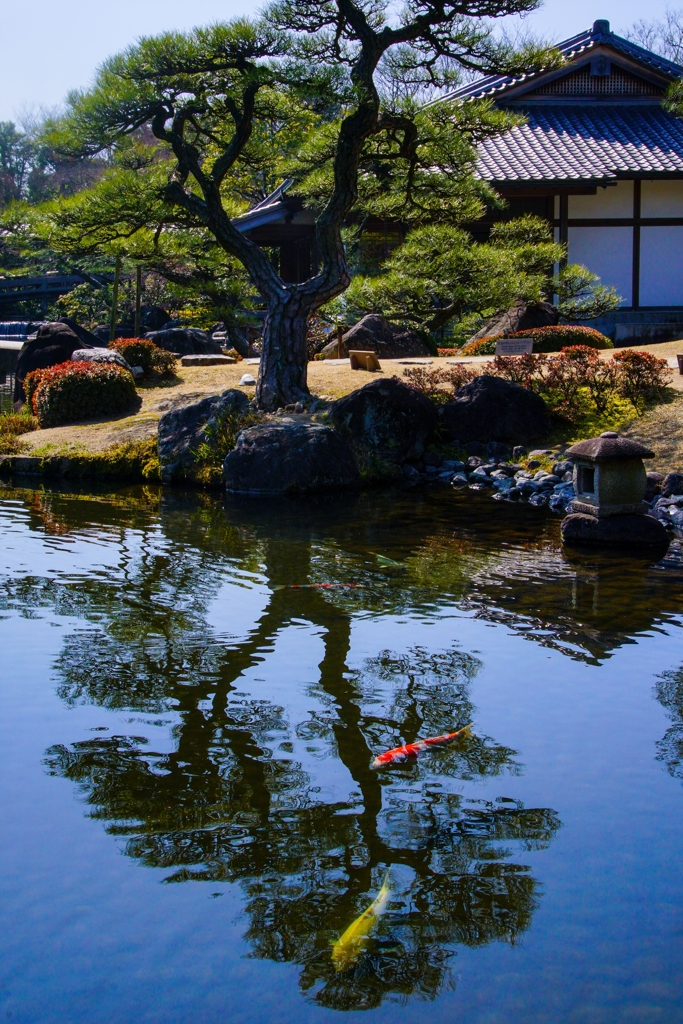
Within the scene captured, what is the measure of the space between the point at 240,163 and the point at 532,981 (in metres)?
15.8

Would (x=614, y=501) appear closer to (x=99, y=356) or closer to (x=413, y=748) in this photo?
(x=413, y=748)

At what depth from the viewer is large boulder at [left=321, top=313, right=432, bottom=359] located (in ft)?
65.0

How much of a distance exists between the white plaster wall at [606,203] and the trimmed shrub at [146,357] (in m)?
11.0

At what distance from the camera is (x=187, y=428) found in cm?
1423

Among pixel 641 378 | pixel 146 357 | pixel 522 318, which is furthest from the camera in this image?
pixel 522 318

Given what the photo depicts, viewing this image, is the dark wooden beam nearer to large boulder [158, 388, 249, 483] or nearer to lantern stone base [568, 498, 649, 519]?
large boulder [158, 388, 249, 483]

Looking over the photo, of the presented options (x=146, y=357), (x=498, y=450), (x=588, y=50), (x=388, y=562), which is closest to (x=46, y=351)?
(x=146, y=357)

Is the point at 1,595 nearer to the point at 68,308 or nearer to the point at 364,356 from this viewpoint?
the point at 364,356

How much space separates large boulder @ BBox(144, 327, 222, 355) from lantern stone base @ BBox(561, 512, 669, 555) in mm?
15350

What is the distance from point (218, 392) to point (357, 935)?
1470 cm

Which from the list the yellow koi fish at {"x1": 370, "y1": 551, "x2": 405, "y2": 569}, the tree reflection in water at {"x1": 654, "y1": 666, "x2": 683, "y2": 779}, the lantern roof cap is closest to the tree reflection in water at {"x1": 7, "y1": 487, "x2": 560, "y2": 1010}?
the tree reflection in water at {"x1": 654, "y1": 666, "x2": 683, "y2": 779}

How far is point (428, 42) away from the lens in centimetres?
1381

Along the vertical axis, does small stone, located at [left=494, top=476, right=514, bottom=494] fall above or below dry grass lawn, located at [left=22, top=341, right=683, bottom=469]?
below

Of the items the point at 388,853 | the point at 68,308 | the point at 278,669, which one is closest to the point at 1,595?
the point at 278,669
